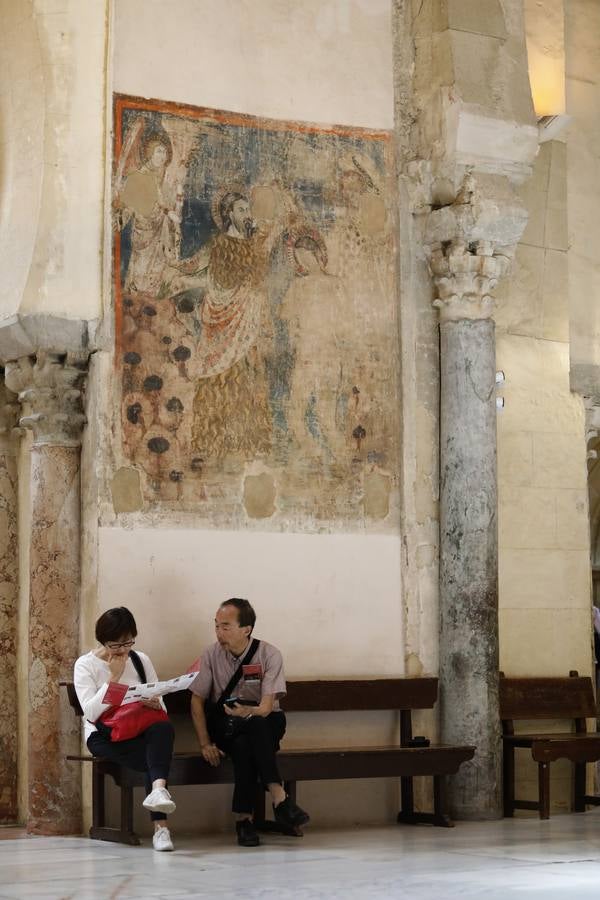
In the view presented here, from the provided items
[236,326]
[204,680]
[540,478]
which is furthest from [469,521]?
[204,680]

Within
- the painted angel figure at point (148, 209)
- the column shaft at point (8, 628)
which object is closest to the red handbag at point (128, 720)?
the column shaft at point (8, 628)

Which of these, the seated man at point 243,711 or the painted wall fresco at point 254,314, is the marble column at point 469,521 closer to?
the painted wall fresco at point 254,314

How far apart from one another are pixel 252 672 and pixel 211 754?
49cm

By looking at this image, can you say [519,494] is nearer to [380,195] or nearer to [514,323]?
[514,323]

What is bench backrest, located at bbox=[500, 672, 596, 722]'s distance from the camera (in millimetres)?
10250

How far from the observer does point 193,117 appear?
9367 millimetres

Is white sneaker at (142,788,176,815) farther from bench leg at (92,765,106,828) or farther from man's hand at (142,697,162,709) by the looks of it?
bench leg at (92,765,106,828)

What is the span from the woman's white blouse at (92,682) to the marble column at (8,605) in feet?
5.41

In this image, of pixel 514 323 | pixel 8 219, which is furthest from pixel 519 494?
pixel 8 219

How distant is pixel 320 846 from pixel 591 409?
4.49 meters

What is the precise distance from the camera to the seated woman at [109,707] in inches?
311

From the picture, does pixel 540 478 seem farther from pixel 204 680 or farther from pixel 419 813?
pixel 204 680

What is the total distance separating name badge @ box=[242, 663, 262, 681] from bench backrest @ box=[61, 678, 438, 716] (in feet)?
1.89

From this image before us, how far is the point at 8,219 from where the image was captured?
920 centimetres
